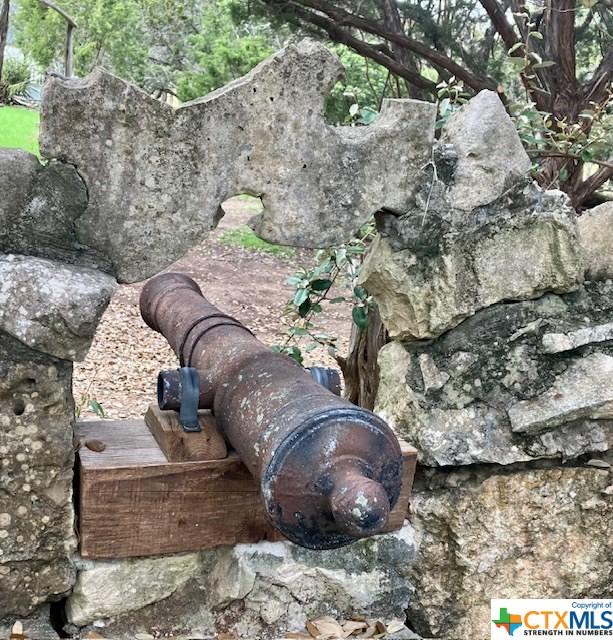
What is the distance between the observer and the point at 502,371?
278 centimetres

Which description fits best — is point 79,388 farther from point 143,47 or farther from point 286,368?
point 143,47

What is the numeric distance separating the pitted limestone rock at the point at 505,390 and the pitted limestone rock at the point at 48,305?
1079 millimetres

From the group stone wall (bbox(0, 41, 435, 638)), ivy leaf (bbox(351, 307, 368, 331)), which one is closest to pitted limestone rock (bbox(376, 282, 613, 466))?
stone wall (bbox(0, 41, 435, 638))

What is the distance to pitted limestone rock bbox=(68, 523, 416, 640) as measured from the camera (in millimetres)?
2398

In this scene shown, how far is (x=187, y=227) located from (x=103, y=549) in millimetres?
911

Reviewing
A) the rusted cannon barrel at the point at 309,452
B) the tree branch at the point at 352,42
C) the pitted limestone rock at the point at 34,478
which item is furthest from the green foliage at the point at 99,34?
the rusted cannon barrel at the point at 309,452

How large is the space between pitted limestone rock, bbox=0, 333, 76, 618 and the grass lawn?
33.2ft

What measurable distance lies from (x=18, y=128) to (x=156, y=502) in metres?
13.0

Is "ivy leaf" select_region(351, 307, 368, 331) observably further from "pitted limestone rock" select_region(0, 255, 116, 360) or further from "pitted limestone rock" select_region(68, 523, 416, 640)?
"pitted limestone rock" select_region(0, 255, 116, 360)

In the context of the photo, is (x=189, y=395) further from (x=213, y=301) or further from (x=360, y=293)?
(x=213, y=301)

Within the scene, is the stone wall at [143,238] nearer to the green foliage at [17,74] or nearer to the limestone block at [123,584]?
the limestone block at [123,584]

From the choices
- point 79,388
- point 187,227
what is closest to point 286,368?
point 187,227

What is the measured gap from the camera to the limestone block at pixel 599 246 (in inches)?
114

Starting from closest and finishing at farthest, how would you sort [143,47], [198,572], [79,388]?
1. [198,572]
2. [79,388]
3. [143,47]
